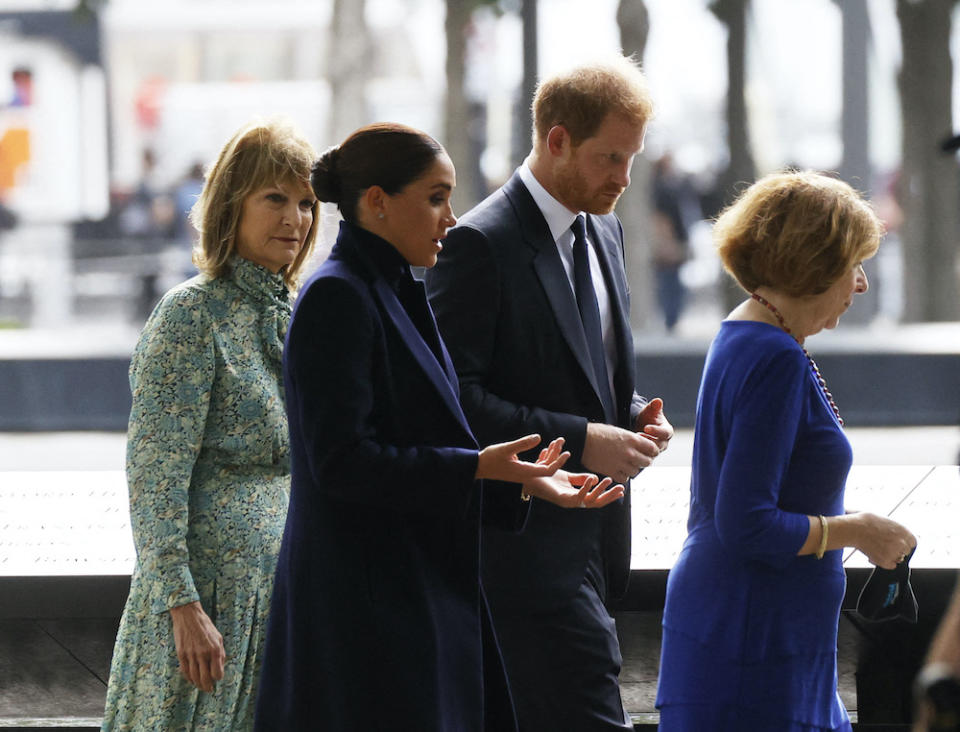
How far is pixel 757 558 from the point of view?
250 cm

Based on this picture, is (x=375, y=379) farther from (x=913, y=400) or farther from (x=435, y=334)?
(x=913, y=400)

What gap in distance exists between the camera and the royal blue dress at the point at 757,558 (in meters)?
2.45

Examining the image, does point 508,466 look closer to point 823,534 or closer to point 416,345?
point 416,345

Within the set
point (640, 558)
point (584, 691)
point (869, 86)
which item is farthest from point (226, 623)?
point (869, 86)

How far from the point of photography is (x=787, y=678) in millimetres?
2543

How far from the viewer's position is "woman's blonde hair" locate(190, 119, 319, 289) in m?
2.76

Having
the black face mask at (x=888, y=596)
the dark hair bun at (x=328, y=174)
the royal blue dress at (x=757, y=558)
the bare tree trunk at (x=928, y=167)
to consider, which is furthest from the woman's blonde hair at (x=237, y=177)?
the bare tree trunk at (x=928, y=167)

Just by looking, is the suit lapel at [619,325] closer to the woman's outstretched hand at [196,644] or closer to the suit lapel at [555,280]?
the suit lapel at [555,280]

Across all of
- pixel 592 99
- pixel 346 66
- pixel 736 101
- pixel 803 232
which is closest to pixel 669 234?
pixel 736 101

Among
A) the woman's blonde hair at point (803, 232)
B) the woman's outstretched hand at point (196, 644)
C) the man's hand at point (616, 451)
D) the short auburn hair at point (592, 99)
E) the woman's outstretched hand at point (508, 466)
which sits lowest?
the woman's outstretched hand at point (196, 644)

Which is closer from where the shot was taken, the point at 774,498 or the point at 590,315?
the point at 774,498

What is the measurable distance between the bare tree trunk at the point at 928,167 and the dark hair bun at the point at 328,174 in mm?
12267

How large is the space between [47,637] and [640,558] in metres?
1.63

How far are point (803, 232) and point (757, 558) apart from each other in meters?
0.57
